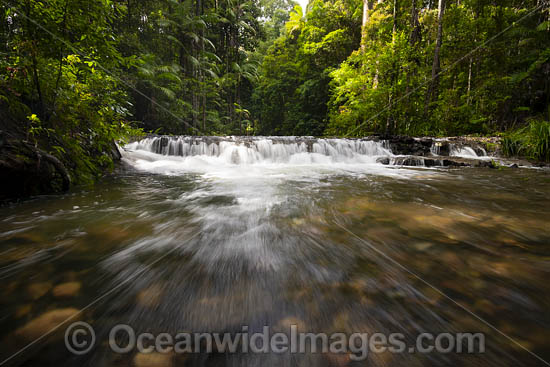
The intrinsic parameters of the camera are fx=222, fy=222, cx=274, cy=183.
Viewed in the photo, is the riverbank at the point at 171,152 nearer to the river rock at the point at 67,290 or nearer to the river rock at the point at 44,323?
the river rock at the point at 67,290

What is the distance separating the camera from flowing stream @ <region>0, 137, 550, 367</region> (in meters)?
0.80

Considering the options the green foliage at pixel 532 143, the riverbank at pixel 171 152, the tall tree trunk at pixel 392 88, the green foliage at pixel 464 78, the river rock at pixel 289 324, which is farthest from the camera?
the green foliage at pixel 464 78

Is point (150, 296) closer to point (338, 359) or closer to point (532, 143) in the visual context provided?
point (338, 359)

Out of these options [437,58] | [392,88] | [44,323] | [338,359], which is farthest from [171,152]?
[437,58]

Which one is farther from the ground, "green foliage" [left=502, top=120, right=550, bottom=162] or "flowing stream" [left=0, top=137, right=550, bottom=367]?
"green foliage" [left=502, top=120, right=550, bottom=162]

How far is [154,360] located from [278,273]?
677 mm

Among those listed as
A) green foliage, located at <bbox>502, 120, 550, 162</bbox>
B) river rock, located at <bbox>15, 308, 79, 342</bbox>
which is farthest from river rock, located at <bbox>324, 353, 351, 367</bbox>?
green foliage, located at <bbox>502, 120, 550, 162</bbox>

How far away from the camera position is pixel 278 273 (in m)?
1.25

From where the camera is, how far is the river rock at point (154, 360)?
27.7 inches

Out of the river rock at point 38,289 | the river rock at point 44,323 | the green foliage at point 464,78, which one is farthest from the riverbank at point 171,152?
the river rock at point 44,323

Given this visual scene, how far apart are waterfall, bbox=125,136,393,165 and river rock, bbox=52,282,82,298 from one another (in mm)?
6642

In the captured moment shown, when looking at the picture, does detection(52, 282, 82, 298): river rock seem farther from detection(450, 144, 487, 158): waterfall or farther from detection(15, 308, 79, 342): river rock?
detection(450, 144, 487, 158): waterfall

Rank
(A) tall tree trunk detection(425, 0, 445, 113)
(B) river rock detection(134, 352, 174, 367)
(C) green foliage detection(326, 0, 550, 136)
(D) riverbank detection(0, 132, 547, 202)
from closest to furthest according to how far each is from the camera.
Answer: (B) river rock detection(134, 352, 174, 367) → (D) riverbank detection(0, 132, 547, 202) → (C) green foliage detection(326, 0, 550, 136) → (A) tall tree trunk detection(425, 0, 445, 113)

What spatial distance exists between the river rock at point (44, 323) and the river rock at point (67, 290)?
0.12 m
